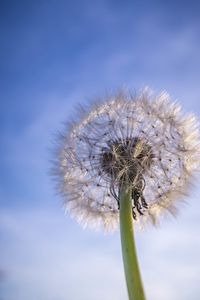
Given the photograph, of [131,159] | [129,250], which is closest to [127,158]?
[131,159]

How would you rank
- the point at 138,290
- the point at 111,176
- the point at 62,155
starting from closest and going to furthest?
the point at 138,290 → the point at 111,176 → the point at 62,155

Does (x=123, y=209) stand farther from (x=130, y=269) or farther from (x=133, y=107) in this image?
(x=133, y=107)

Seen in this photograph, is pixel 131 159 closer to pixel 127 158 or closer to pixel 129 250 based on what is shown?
pixel 127 158

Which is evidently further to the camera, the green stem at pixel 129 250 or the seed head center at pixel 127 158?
the seed head center at pixel 127 158

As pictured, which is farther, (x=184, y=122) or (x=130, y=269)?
(x=184, y=122)

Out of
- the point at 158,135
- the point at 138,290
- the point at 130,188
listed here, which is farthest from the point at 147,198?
the point at 138,290
